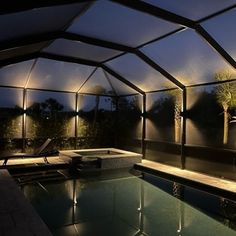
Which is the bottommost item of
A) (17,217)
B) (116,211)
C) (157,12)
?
(116,211)

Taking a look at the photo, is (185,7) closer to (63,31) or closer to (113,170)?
(63,31)

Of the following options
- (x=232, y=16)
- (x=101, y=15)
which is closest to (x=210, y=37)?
(x=232, y=16)

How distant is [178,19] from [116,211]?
434 cm

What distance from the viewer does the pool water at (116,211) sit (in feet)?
15.4

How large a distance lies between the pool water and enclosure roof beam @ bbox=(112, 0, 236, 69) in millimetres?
3744

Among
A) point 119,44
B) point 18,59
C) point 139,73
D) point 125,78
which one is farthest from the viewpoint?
point 125,78

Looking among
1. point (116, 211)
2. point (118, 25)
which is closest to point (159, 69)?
point (118, 25)

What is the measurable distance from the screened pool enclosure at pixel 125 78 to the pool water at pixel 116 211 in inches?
106

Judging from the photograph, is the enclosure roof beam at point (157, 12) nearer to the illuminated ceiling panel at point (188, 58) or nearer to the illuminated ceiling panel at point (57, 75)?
the illuminated ceiling panel at point (188, 58)

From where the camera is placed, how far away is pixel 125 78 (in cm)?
1098

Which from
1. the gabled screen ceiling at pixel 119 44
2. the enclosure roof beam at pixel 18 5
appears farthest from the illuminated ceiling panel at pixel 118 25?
the enclosure roof beam at pixel 18 5

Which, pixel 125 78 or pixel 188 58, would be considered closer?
pixel 188 58

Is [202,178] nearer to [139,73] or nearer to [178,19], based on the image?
[139,73]

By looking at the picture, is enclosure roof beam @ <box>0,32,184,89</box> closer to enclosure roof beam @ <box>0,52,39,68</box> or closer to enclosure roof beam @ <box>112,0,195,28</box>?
enclosure roof beam @ <box>0,52,39,68</box>
